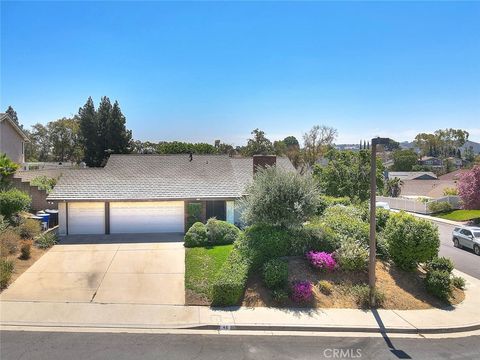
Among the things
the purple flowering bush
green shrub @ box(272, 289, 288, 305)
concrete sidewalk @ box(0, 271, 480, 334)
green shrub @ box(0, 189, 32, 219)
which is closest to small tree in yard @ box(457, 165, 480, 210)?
concrete sidewalk @ box(0, 271, 480, 334)

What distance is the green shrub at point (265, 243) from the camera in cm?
1495

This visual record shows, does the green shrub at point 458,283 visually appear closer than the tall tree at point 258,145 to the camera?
Yes

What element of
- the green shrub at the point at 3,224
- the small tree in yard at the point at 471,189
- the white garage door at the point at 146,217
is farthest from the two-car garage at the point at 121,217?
the small tree in yard at the point at 471,189

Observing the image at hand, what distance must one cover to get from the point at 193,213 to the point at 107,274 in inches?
335

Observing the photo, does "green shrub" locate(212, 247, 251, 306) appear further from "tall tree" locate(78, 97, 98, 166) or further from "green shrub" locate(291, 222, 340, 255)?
"tall tree" locate(78, 97, 98, 166)

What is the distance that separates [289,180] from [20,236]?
12778 mm

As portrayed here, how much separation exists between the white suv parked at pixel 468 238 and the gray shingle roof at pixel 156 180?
11481 mm

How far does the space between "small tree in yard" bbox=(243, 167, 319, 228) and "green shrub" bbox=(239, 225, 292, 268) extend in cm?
55

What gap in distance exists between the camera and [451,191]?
48125mm

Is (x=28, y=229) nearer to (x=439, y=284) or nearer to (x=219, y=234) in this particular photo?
(x=219, y=234)

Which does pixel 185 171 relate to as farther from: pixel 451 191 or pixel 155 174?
pixel 451 191

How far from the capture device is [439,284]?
14.0 meters

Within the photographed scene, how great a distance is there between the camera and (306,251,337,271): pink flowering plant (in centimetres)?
1480

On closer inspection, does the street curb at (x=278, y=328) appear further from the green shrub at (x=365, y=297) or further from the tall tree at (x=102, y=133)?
the tall tree at (x=102, y=133)
